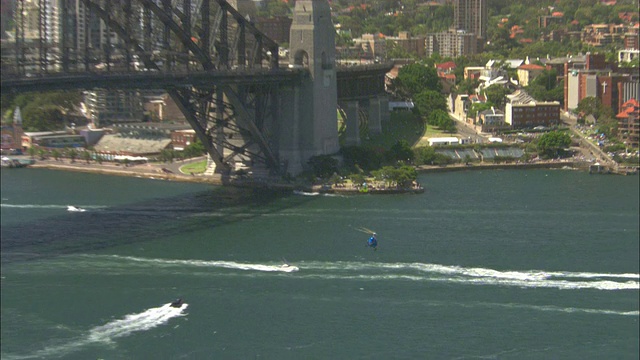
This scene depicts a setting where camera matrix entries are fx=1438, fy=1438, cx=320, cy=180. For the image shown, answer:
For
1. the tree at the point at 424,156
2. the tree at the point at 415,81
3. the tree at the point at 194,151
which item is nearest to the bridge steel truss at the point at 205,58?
the tree at the point at 194,151

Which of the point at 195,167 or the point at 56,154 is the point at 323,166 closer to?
the point at 195,167

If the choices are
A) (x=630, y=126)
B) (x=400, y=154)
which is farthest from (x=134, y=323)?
(x=630, y=126)

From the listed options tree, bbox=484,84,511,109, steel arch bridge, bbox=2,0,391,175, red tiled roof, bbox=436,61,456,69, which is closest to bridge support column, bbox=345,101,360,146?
steel arch bridge, bbox=2,0,391,175

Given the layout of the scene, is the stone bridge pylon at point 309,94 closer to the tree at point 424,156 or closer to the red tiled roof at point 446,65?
the tree at point 424,156

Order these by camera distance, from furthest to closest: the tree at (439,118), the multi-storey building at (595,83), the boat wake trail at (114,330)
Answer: the multi-storey building at (595,83)
the tree at (439,118)
the boat wake trail at (114,330)

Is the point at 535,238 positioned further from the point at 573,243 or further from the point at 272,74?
the point at 272,74

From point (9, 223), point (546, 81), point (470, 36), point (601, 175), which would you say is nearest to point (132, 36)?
point (9, 223)

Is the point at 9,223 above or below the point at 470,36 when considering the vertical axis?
below
